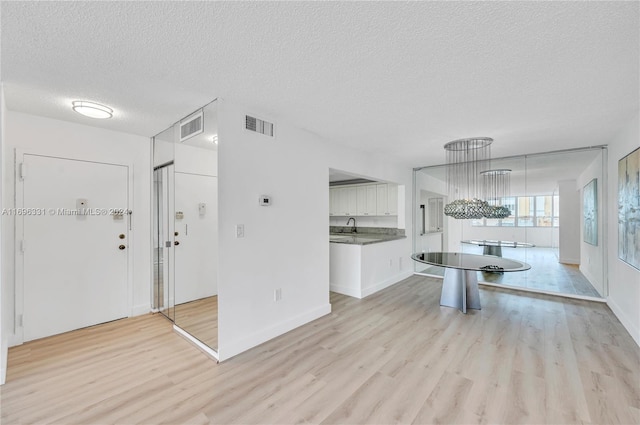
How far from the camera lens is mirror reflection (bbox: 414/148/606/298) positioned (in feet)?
15.7

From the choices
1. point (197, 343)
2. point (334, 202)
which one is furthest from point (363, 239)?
point (197, 343)

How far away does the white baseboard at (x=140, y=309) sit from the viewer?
3622 millimetres

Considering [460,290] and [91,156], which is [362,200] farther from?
[91,156]

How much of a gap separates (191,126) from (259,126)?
0.73 metres

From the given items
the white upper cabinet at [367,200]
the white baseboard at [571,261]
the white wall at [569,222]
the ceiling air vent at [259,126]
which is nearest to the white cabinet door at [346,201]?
the white upper cabinet at [367,200]

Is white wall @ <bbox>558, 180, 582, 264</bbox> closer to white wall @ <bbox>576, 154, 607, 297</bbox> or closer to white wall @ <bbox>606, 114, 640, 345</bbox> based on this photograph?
white wall @ <bbox>576, 154, 607, 297</bbox>

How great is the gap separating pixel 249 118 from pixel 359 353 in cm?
259

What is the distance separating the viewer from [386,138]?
3863mm

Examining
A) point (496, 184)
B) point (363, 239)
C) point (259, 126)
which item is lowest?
point (363, 239)

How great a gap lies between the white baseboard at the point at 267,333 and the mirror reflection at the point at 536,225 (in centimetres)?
321

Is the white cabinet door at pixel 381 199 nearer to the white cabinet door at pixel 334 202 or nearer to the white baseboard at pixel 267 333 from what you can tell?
the white cabinet door at pixel 334 202

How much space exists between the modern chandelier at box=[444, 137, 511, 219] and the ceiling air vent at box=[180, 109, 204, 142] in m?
3.35

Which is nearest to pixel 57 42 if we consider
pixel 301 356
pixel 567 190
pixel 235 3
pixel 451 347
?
pixel 235 3

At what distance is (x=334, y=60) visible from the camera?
1916 mm
